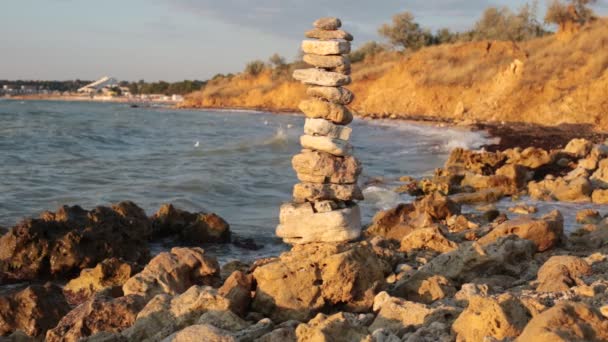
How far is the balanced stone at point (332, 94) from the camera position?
27.8 feet

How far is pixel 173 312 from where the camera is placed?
6.11 meters

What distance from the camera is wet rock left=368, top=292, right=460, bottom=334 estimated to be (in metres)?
5.44

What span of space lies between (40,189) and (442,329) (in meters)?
15.9

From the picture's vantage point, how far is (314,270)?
22.2 feet

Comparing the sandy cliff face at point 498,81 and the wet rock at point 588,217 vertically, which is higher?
the sandy cliff face at point 498,81

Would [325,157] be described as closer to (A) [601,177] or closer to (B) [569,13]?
(A) [601,177]

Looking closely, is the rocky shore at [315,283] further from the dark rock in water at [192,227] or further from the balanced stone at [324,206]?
the balanced stone at [324,206]

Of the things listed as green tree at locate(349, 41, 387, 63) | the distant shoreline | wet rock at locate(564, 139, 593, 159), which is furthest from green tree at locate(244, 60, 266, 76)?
wet rock at locate(564, 139, 593, 159)

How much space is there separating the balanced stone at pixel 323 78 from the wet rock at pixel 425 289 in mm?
2648

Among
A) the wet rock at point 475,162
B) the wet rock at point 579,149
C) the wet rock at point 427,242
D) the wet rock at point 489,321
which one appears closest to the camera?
the wet rock at point 489,321

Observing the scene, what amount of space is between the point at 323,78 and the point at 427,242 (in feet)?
9.64

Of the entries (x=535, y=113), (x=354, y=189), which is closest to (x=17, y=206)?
(x=354, y=189)

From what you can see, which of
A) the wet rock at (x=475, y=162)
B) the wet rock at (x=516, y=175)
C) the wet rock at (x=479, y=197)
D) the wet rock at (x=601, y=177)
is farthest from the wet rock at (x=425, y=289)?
the wet rock at (x=475, y=162)

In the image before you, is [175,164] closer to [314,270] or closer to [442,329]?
[314,270]
